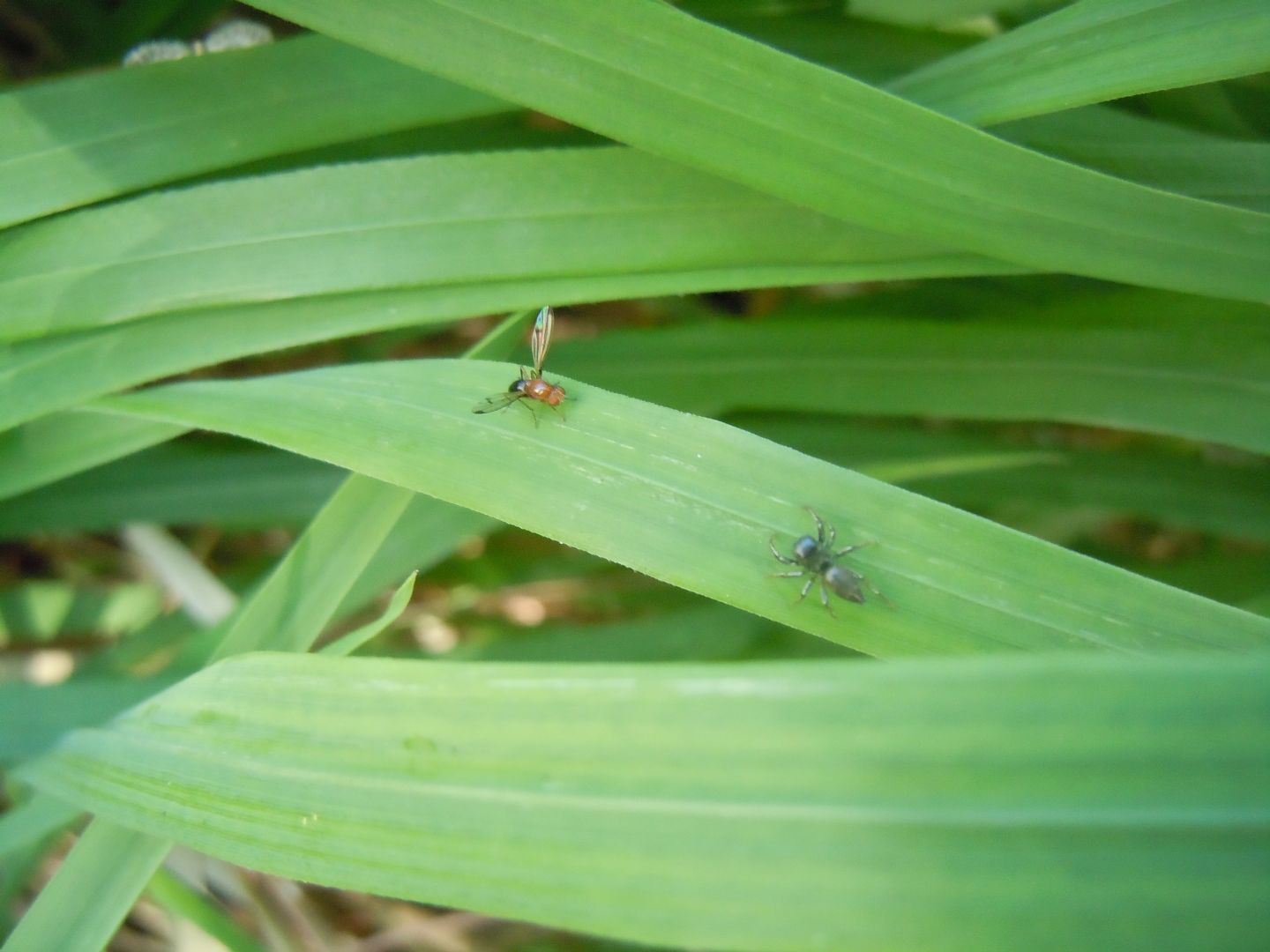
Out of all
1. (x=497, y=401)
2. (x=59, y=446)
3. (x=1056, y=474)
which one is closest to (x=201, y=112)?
(x=59, y=446)

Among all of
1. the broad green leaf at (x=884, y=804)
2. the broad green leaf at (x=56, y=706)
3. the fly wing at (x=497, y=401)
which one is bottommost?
the broad green leaf at (x=56, y=706)

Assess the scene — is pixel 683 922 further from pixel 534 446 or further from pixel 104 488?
pixel 104 488

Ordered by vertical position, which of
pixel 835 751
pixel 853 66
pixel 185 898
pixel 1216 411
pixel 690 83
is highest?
pixel 853 66

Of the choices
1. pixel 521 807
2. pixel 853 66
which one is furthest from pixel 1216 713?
pixel 853 66

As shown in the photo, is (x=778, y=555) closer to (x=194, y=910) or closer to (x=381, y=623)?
(x=381, y=623)

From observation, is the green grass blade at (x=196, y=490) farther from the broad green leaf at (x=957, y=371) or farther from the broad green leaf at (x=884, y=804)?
the broad green leaf at (x=884, y=804)

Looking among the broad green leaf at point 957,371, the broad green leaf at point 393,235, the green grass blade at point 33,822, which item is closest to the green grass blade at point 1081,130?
the broad green leaf at point 957,371
